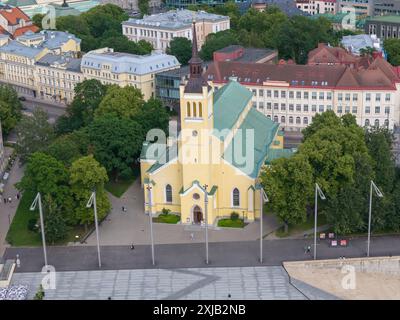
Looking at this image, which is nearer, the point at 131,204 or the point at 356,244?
the point at 356,244

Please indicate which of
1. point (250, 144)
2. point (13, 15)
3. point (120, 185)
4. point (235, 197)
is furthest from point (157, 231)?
point (13, 15)

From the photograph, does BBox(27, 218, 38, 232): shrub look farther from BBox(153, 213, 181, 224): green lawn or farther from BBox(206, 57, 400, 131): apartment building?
BBox(206, 57, 400, 131): apartment building

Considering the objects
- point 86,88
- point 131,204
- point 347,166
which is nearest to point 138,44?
point 86,88

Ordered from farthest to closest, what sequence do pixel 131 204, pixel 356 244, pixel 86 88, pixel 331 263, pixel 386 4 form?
pixel 386 4 → pixel 86 88 → pixel 131 204 → pixel 356 244 → pixel 331 263

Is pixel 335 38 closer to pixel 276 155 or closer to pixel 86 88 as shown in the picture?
pixel 86 88

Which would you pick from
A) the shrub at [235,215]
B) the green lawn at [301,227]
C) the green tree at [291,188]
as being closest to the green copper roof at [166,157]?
the shrub at [235,215]

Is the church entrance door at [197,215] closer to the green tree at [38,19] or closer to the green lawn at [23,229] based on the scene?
the green lawn at [23,229]
